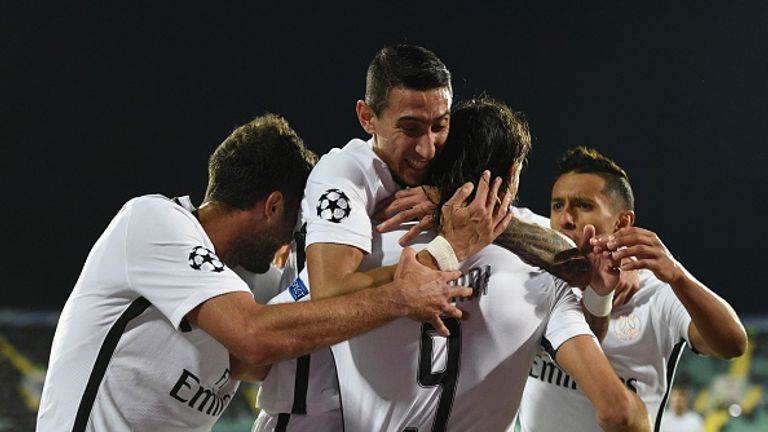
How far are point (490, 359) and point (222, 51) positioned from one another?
5407 mm

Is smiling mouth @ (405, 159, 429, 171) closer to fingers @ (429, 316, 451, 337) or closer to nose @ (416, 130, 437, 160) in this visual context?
nose @ (416, 130, 437, 160)

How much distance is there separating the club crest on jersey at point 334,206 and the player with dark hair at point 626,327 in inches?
41.4

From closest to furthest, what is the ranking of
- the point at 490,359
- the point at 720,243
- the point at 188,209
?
the point at 490,359 < the point at 188,209 < the point at 720,243

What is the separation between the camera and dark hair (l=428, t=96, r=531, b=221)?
238cm

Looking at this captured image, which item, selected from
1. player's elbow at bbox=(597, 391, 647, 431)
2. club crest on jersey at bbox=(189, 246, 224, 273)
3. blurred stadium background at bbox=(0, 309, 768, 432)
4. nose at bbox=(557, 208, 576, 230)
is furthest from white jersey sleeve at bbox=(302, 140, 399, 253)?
blurred stadium background at bbox=(0, 309, 768, 432)

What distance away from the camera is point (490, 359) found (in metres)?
2.32

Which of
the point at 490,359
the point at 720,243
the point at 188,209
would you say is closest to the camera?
the point at 490,359

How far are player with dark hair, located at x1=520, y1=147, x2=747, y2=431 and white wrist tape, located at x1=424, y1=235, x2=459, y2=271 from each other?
Answer: 2.74 feet

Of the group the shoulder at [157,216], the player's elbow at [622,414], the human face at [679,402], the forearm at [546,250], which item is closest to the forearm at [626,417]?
the player's elbow at [622,414]

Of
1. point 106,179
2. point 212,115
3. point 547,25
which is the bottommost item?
point 106,179

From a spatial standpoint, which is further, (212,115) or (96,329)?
(212,115)

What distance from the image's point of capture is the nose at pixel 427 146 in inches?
94.7

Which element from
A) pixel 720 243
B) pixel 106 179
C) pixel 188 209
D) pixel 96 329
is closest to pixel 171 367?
pixel 96 329

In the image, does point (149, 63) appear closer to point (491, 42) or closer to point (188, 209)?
point (491, 42)
